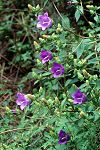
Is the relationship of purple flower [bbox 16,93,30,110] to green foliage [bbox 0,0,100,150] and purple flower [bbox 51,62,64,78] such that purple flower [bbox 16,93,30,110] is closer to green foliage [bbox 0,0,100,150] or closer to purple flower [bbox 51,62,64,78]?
green foliage [bbox 0,0,100,150]

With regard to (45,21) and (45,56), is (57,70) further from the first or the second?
(45,21)

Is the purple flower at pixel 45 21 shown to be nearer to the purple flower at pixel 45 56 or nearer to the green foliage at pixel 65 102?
the green foliage at pixel 65 102

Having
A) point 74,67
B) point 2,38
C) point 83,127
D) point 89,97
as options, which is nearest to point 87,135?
point 83,127

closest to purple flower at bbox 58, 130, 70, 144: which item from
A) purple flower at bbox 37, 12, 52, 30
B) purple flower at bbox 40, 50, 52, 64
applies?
purple flower at bbox 40, 50, 52, 64

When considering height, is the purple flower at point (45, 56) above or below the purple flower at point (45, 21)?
below

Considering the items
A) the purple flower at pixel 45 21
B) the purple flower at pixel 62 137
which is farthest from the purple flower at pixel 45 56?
the purple flower at pixel 62 137

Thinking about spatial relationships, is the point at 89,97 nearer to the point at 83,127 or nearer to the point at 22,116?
the point at 83,127
